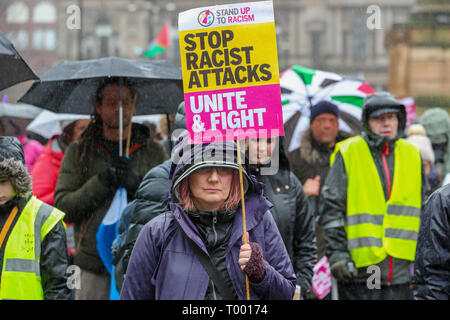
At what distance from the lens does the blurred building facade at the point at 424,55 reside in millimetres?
16781

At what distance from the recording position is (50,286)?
4293 mm

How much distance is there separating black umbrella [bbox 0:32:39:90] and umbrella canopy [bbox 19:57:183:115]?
829 mm

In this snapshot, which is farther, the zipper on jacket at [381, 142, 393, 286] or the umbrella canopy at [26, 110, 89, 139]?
the umbrella canopy at [26, 110, 89, 139]

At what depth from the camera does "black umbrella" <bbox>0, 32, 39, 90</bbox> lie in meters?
4.69

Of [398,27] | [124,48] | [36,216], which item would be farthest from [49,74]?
[124,48]

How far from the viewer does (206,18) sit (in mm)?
3664

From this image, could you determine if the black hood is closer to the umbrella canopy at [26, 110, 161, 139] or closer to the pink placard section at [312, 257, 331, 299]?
the pink placard section at [312, 257, 331, 299]

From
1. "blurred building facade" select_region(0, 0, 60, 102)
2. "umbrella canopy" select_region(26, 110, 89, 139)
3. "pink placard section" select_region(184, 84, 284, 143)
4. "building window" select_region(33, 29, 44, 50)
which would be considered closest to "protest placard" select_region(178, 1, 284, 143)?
"pink placard section" select_region(184, 84, 284, 143)

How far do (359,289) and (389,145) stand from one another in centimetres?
102

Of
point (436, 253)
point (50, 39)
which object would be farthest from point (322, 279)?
point (50, 39)

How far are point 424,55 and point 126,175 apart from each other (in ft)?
41.4

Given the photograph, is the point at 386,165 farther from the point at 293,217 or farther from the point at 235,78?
the point at 235,78
